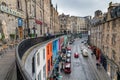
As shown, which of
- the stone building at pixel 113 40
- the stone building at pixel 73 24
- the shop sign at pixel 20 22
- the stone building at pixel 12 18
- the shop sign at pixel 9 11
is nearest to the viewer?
the shop sign at pixel 9 11

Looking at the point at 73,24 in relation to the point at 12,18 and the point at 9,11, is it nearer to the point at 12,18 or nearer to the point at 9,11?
the point at 12,18

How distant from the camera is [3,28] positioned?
60.6ft

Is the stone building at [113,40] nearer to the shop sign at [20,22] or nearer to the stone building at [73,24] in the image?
the shop sign at [20,22]

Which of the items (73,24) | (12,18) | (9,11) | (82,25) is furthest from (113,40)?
(82,25)

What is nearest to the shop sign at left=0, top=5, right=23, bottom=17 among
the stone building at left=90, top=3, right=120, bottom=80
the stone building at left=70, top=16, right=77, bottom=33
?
the stone building at left=90, top=3, right=120, bottom=80

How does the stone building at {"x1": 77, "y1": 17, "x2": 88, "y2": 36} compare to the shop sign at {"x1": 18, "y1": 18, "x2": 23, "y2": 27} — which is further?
the stone building at {"x1": 77, "y1": 17, "x2": 88, "y2": 36}

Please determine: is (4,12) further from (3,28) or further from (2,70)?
(2,70)

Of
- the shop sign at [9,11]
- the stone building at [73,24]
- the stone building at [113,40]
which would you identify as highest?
the stone building at [73,24]

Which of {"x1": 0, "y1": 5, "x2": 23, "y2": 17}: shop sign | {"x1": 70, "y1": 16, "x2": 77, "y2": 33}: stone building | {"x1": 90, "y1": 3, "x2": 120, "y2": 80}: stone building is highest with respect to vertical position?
{"x1": 70, "y1": 16, "x2": 77, "y2": 33}: stone building

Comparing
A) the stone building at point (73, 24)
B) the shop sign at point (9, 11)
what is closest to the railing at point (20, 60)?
the shop sign at point (9, 11)

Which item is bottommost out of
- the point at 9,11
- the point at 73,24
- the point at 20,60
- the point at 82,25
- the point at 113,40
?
the point at 113,40

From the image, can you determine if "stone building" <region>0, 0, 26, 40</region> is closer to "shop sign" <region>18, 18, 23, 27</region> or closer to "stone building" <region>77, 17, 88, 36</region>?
"shop sign" <region>18, 18, 23, 27</region>

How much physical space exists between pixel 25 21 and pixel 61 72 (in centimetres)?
1232

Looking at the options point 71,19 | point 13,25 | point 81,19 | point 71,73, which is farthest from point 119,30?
point 81,19
